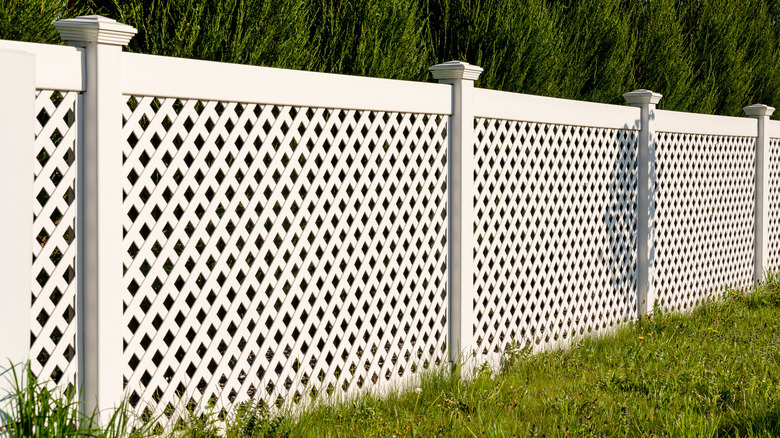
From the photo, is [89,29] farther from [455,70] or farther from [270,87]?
[455,70]

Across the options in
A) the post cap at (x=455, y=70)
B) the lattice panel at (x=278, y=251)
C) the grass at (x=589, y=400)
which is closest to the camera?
the lattice panel at (x=278, y=251)

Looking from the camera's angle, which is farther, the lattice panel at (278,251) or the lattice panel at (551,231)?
the lattice panel at (551,231)

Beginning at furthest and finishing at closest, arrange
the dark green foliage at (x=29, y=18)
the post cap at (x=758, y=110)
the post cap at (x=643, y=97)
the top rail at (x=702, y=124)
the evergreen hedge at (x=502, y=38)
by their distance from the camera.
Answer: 1. the post cap at (x=758, y=110)
2. the top rail at (x=702, y=124)
3. the post cap at (x=643, y=97)
4. the evergreen hedge at (x=502, y=38)
5. the dark green foliage at (x=29, y=18)

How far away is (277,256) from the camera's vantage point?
3.70 m

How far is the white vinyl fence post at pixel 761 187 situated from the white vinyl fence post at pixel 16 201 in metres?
7.40

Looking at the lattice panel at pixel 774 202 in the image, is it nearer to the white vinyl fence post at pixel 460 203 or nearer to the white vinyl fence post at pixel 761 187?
the white vinyl fence post at pixel 761 187

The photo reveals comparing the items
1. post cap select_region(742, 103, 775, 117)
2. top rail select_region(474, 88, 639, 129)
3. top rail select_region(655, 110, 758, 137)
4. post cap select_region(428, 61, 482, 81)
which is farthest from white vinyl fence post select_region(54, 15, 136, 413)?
post cap select_region(742, 103, 775, 117)

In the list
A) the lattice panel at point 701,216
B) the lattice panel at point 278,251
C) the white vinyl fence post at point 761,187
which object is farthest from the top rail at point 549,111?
the white vinyl fence post at point 761,187

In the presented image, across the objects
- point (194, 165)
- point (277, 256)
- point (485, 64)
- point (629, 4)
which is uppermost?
point (629, 4)

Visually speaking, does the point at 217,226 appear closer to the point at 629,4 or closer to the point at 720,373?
the point at 720,373

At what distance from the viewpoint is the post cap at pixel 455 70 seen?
14.8 ft

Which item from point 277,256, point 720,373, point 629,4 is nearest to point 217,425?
point 277,256

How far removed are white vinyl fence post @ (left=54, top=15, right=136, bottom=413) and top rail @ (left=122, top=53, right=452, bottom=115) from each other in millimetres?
117

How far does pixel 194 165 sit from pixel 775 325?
4902 millimetres
